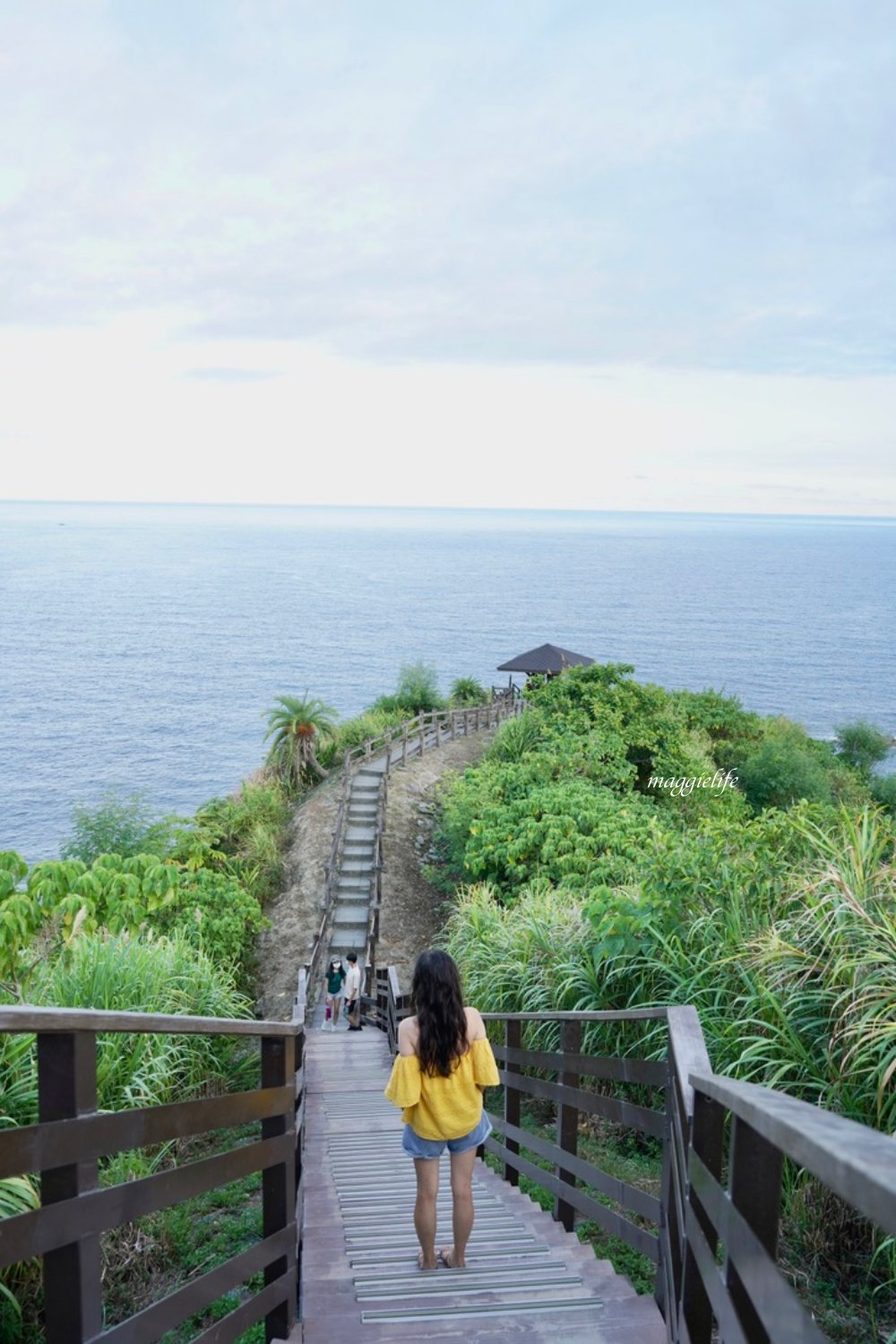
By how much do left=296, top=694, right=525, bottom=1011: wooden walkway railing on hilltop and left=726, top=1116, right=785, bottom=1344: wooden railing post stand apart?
12.3 m

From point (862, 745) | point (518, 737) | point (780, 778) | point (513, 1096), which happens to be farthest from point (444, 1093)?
point (862, 745)

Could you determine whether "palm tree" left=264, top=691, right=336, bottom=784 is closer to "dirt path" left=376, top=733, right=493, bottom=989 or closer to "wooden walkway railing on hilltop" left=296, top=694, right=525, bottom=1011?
"wooden walkway railing on hilltop" left=296, top=694, right=525, bottom=1011

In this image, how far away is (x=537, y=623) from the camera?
11069 cm

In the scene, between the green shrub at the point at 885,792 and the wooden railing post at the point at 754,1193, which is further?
the green shrub at the point at 885,792

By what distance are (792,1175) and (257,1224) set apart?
257 cm

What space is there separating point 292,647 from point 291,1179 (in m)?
92.5

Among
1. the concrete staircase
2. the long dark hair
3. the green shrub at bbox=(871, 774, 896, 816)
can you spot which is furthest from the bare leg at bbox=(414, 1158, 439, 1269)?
the green shrub at bbox=(871, 774, 896, 816)

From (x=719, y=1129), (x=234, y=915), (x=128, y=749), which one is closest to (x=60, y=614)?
(x=128, y=749)

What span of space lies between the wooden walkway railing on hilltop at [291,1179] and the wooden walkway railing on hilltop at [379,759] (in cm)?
1039

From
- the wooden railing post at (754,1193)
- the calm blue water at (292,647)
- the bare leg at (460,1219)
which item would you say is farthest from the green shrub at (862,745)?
the wooden railing post at (754,1193)

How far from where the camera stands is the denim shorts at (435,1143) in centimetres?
452

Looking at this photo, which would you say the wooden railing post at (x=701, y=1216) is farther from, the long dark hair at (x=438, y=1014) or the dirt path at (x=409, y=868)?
the dirt path at (x=409, y=868)

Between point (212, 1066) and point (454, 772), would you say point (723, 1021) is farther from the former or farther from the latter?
point (454, 772)

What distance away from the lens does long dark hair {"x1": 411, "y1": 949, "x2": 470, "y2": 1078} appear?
14.4 ft
